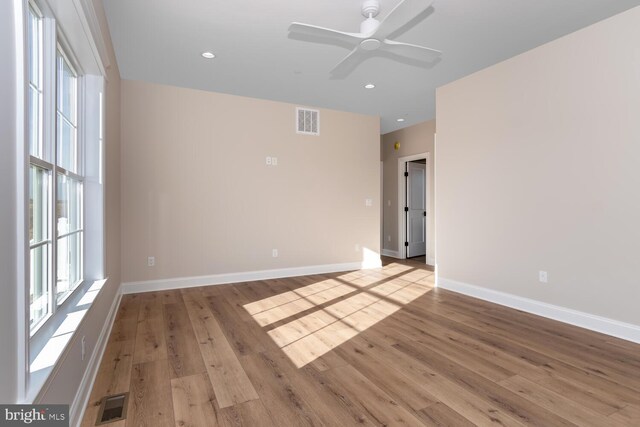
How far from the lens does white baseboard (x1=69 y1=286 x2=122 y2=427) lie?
1.72 metres

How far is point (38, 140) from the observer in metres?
1.69

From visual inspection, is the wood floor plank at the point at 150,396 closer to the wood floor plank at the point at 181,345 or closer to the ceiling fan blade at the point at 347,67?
the wood floor plank at the point at 181,345

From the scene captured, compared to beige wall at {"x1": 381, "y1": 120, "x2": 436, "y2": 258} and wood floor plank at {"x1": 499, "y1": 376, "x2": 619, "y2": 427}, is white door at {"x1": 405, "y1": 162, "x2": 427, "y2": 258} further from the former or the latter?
wood floor plank at {"x1": 499, "y1": 376, "x2": 619, "y2": 427}

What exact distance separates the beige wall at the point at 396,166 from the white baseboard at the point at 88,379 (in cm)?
560

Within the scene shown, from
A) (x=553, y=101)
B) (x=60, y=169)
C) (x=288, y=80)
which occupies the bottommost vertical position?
(x=60, y=169)

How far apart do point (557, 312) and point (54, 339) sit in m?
4.06

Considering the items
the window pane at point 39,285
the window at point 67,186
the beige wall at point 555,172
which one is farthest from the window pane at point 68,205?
the beige wall at point 555,172

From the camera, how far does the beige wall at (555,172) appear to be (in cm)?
288

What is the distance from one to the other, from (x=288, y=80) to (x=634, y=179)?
381 cm

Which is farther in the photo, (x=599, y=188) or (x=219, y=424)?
(x=599, y=188)

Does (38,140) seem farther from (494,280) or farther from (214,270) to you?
(494,280)

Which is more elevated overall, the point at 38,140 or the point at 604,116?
the point at 604,116

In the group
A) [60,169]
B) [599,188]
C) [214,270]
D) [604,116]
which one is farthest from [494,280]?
[60,169]

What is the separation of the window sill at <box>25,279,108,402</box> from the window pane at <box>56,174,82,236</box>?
0.46 metres
